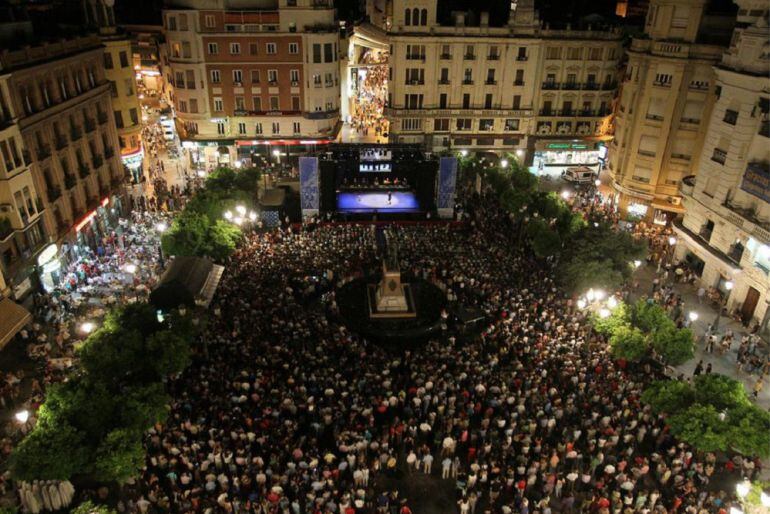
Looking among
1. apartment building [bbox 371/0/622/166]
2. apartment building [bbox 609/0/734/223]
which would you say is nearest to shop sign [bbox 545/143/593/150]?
apartment building [bbox 371/0/622/166]

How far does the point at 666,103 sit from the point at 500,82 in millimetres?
19943

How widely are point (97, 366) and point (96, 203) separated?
26.0 meters

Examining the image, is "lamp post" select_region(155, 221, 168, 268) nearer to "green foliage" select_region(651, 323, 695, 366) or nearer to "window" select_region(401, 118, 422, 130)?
"window" select_region(401, 118, 422, 130)

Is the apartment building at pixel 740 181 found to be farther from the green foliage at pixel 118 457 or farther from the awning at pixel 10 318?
the awning at pixel 10 318

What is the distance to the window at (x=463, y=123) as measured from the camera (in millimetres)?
69744

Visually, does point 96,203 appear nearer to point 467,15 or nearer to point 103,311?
point 103,311

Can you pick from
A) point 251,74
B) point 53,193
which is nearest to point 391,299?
point 53,193

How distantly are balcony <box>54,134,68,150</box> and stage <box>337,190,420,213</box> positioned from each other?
80.4ft

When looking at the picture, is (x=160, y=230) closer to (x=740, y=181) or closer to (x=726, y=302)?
(x=726, y=302)

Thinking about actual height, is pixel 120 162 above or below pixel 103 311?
above

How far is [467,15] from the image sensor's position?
66875 millimetres

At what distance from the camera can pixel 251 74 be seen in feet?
216

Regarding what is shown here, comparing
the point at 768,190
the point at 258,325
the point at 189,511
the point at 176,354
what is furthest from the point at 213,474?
the point at 768,190

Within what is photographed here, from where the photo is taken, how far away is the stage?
5928 centimetres
